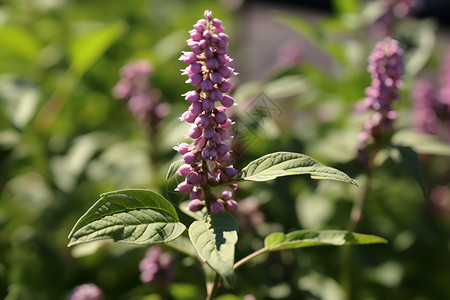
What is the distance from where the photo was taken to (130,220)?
106 centimetres

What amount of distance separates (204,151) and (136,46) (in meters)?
2.45

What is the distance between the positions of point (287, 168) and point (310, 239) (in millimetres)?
230

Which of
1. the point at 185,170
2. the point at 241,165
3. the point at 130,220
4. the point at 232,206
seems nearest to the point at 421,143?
the point at 241,165

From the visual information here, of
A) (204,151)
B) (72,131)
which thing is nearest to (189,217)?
(204,151)

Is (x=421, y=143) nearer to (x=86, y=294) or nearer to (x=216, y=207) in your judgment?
(x=216, y=207)

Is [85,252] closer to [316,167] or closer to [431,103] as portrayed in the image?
[316,167]

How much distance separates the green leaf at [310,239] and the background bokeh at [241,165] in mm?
297

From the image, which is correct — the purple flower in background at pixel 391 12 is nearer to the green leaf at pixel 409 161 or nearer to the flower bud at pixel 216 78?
the green leaf at pixel 409 161

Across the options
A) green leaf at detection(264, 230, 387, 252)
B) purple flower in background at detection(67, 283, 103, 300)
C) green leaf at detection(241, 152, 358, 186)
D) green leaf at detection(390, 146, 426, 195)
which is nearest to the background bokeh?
green leaf at detection(390, 146, 426, 195)

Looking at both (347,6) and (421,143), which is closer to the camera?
(421,143)

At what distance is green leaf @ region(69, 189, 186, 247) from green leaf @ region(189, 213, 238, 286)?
52 millimetres

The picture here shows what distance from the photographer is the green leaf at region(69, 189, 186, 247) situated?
1.00 metres

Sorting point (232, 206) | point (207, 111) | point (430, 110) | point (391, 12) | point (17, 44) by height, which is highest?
point (17, 44)

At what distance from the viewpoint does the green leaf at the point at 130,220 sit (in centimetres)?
100
